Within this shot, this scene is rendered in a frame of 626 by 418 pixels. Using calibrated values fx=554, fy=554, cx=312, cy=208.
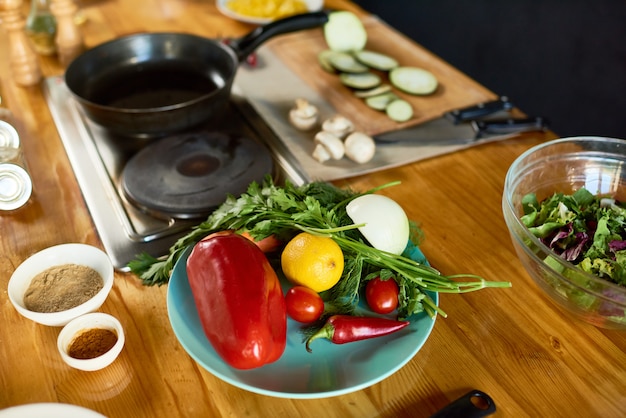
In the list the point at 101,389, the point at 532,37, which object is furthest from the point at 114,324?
the point at 532,37

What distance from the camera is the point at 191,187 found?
1.04 metres

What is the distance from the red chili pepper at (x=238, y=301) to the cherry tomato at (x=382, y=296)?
0.44 ft

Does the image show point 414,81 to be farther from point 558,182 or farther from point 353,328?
point 353,328

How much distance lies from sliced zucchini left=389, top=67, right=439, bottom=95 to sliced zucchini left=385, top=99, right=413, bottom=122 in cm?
10

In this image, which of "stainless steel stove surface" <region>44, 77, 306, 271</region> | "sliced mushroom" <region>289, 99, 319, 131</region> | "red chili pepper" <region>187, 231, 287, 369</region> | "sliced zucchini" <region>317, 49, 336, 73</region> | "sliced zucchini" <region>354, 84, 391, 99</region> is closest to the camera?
"red chili pepper" <region>187, 231, 287, 369</region>

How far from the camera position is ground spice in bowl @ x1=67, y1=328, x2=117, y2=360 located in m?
0.73

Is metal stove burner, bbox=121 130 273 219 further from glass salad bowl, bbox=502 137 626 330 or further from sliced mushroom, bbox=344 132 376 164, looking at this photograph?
glass salad bowl, bbox=502 137 626 330

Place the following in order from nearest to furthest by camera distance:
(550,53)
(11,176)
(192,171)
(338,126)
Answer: (11,176)
(192,171)
(338,126)
(550,53)

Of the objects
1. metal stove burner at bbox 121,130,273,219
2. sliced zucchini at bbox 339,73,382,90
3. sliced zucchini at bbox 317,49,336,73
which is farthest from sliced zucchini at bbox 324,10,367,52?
metal stove burner at bbox 121,130,273,219

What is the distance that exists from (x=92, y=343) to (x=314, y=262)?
320 mm

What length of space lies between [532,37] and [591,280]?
6.00ft

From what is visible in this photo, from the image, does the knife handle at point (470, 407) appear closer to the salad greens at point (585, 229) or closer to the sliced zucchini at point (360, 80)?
the salad greens at point (585, 229)

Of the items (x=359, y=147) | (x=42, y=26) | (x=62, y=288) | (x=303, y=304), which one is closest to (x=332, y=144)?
(x=359, y=147)

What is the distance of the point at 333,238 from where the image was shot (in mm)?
800
